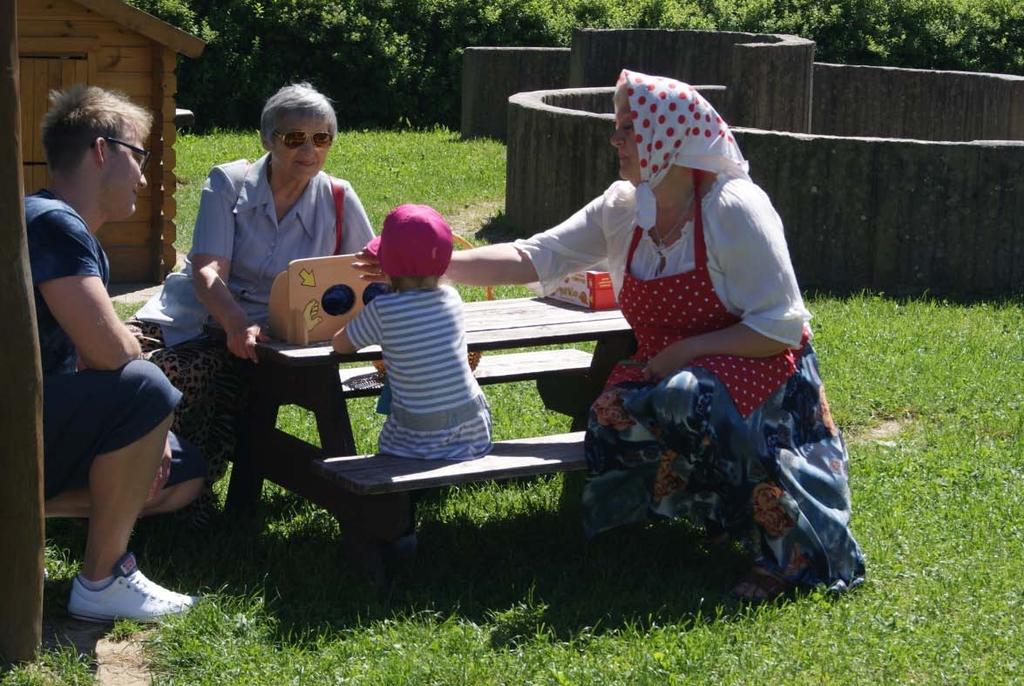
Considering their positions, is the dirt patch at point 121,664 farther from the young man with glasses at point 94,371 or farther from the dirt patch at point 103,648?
the young man with glasses at point 94,371

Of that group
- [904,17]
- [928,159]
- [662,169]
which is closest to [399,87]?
[904,17]

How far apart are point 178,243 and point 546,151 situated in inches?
104

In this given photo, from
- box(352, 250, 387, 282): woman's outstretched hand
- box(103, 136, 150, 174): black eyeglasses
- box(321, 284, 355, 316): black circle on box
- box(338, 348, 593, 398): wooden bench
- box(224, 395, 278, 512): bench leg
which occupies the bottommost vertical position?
box(224, 395, 278, 512): bench leg

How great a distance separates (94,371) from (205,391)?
1019mm

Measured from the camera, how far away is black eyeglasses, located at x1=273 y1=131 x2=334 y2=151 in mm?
4860

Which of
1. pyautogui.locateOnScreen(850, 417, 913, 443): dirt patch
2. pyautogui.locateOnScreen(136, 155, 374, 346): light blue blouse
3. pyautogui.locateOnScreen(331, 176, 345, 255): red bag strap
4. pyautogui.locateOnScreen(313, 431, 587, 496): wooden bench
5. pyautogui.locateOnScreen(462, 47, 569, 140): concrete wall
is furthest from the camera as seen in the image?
pyautogui.locateOnScreen(462, 47, 569, 140): concrete wall

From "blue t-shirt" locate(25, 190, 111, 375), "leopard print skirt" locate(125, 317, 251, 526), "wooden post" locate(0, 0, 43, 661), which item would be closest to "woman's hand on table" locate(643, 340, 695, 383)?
"leopard print skirt" locate(125, 317, 251, 526)

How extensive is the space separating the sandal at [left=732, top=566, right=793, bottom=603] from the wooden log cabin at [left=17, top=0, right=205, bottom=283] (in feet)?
19.5

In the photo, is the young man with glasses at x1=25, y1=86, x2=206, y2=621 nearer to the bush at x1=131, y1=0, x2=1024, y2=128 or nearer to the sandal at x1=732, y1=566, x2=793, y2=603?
the sandal at x1=732, y1=566, x2=793, y2=603

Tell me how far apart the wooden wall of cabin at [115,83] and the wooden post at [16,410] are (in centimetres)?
570

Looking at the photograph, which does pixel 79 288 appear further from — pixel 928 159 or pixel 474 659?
pixel 928 159

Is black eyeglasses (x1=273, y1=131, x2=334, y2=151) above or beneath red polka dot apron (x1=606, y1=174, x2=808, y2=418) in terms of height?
above

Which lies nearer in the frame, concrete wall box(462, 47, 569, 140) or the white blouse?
the white blouse

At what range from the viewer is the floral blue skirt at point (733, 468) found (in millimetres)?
4395
